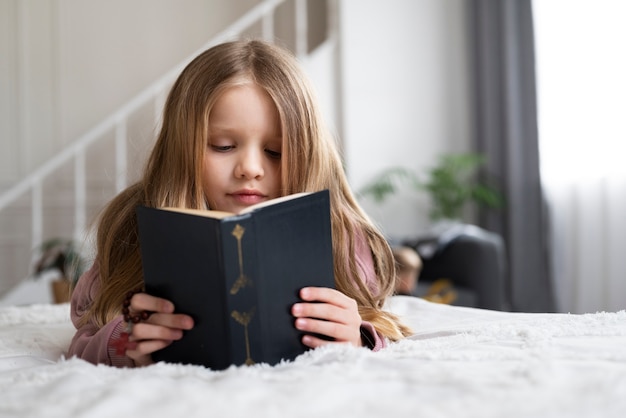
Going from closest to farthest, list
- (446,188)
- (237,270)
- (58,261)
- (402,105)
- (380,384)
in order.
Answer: (380,384) → (237,270) → (58,261) → (446,188) → (402,105)

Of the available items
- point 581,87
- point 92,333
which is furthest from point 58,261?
point 581,87

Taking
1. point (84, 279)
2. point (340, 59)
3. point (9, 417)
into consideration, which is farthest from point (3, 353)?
point (340, 59)

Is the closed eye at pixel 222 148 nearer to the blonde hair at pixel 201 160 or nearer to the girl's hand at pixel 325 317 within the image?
the blonde hair at pixel 201 160

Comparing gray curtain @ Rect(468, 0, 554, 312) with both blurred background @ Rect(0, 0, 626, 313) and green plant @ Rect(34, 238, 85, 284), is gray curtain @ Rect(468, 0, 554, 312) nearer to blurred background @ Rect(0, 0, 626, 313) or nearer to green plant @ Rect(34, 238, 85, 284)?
blurred background @ Rect(0, 0, 626, 313)

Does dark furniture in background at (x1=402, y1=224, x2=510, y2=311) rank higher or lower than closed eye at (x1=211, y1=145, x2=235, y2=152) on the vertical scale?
lower

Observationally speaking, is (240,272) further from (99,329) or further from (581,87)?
(581,87)

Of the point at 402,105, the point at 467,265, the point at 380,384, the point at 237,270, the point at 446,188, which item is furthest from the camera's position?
the point at 402,105

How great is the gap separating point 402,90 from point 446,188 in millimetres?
672

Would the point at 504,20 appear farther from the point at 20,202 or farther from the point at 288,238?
the point at 288,238

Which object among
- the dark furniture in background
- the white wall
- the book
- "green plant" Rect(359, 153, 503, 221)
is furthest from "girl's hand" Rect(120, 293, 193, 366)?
the white wall

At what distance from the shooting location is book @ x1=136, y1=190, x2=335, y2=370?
708mm

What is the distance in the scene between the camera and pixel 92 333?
38.4 inches

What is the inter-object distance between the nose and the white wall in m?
2.76

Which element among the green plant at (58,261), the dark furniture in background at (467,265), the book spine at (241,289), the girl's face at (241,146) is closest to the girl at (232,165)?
the girl's face at (241,146)
